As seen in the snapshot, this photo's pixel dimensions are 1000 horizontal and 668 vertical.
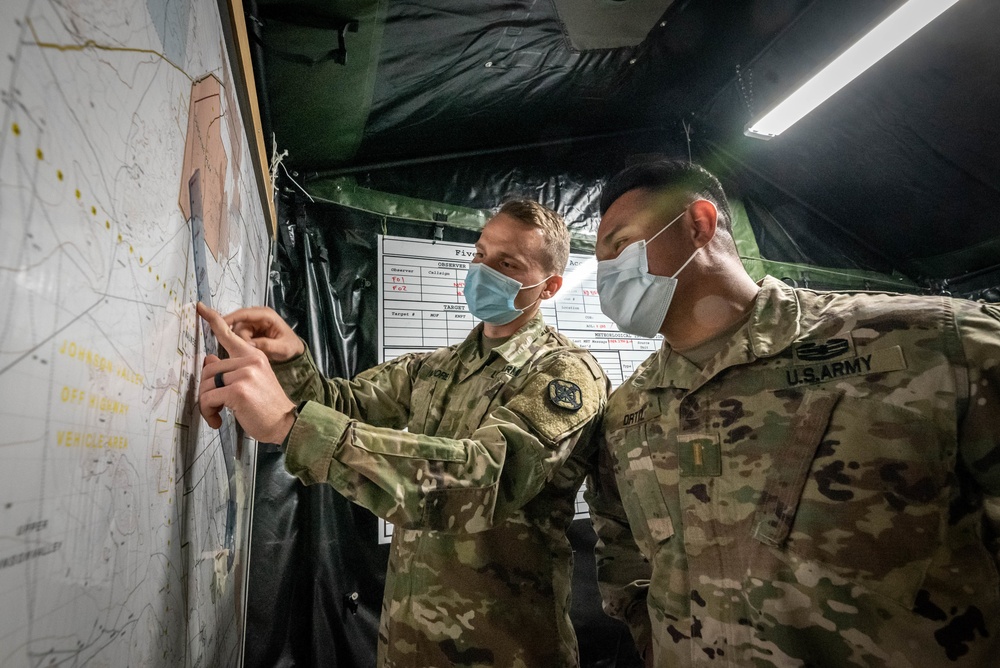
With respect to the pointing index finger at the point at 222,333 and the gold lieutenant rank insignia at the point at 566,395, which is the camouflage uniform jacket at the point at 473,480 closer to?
the gold lieutenant rank insignia at the point at 566,395

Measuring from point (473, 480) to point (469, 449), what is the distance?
0.17 ft

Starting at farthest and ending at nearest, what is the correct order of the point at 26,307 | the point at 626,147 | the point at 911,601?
the point at 626,147, the point at 911,601, the point at 26,307

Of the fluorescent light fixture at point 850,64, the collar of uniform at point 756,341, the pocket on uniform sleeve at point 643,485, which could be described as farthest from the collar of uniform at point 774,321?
the fluorescent light fixture at point 850,64

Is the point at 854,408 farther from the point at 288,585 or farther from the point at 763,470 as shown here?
the point at 288,585

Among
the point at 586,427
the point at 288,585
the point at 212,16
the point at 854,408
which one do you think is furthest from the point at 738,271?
the point at 288,585

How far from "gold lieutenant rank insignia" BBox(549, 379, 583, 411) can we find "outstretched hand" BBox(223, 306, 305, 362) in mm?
593

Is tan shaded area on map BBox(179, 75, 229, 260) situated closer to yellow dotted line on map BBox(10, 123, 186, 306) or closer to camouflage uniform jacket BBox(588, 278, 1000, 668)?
yellow dotted line on map BBox(10, 123, 186, 306)

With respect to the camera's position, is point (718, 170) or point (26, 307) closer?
point (26, 307)

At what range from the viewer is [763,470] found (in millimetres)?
820

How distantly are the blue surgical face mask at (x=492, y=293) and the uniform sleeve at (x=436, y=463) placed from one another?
38cm

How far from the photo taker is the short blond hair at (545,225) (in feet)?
4.43

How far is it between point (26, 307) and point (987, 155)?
333cm

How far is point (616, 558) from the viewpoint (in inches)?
47.3

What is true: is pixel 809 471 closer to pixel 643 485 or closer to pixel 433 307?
pixel 643 485
